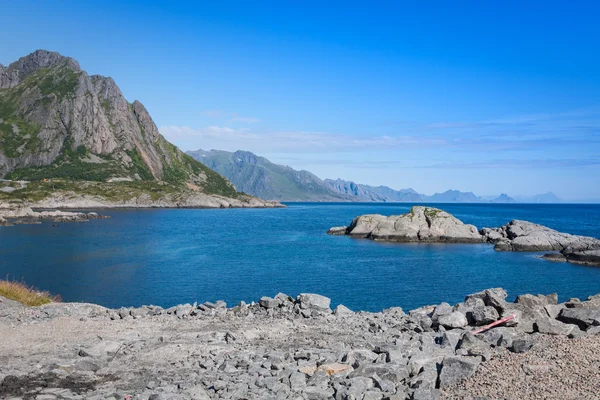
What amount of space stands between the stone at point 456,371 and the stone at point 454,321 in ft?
28.9

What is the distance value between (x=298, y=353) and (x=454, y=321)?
30.4ft

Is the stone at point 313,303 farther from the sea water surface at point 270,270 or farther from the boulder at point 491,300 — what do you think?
the sea water surface at point 270,270

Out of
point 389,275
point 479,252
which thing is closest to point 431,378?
point 389,275

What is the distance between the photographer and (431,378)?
46.3 ft

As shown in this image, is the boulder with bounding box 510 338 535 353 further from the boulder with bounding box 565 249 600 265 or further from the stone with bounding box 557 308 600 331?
the boulder with bounding box 565 249 600 265

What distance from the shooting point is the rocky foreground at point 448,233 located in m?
86.1

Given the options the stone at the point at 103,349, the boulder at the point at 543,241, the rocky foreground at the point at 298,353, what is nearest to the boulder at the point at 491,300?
the rocky foreground at the point at 298,353

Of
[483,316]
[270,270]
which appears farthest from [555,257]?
[483,316]

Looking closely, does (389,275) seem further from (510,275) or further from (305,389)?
(305,389)

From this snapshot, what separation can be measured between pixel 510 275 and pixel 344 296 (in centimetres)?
2661

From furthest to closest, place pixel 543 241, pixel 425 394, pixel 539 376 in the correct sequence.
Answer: pixel 543 241, pixel 539 376, pixel 425 394

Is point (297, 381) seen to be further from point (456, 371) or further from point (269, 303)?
point (269, 303)

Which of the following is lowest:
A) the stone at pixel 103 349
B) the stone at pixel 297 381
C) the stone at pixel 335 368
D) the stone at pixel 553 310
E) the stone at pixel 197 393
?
the stone at pixel 103 349

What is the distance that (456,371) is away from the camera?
14.1 m
